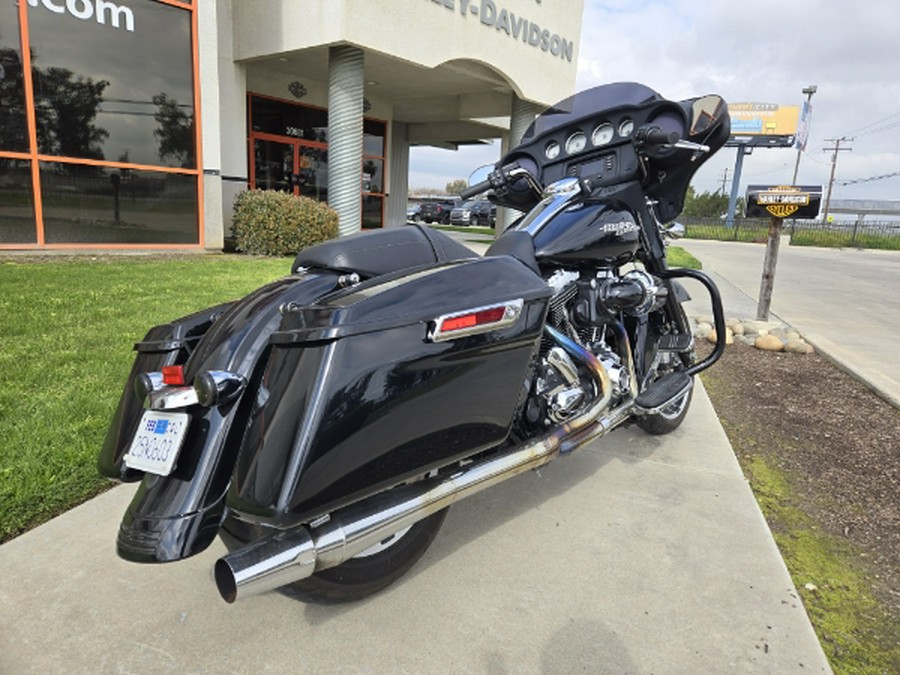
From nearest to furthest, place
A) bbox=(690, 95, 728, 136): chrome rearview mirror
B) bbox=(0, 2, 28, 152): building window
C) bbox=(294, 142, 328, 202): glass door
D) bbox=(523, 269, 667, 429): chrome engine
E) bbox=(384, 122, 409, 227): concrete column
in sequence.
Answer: bbox=(523, 269, 667, 429): chrome engine
bbox=(690, 95, 728, 136): chrome rearview mirror
bbox=(0, 2, 28, 152): building window
bbox=(294, 142, 328, 202): glass door
bbox=(384, 122, 409, 227): concrete column

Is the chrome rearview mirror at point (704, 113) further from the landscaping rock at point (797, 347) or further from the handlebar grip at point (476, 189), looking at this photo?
the landscaping rock at point (797, 347)

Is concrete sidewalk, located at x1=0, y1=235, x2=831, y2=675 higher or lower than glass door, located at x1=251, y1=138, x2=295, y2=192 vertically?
lower

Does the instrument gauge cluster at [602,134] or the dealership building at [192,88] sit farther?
the dealership building at [192,88]

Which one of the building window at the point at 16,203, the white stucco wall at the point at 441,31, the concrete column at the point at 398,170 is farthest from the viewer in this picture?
the concrete column at the point at 398,170

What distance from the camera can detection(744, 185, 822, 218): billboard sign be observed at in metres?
5.82

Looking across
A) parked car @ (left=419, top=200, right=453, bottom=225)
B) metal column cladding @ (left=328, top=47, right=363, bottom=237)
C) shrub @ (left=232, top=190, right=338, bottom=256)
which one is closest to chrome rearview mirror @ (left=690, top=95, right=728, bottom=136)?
shrub @ (left=232, top=190, right=338, bottom=256)

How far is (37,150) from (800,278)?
13.9 metres

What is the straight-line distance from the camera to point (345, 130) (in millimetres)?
10758

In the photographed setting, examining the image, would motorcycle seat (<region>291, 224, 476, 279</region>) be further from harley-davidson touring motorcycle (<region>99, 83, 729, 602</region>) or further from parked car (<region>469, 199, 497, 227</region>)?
parked car (<region>469, 199, 497, 227</region>)

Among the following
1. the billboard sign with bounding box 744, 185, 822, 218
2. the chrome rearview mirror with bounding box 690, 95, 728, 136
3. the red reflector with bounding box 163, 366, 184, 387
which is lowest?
the red reflector with bounding box 163, 366, 184, 387

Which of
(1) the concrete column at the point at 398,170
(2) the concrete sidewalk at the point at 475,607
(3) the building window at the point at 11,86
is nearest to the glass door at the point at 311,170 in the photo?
(1) the concrete column at the point at 398,170

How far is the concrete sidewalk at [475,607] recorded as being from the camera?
167 centimetres

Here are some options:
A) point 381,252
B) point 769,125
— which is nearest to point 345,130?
point 381,252

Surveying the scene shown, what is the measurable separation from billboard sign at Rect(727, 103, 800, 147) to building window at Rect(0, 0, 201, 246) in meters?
51.3
